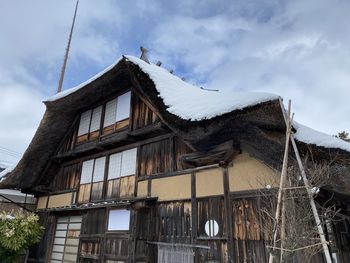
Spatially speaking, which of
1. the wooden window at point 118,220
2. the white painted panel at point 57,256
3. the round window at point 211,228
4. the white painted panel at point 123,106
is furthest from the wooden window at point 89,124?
the round window at point 211,228

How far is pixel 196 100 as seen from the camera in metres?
6.91

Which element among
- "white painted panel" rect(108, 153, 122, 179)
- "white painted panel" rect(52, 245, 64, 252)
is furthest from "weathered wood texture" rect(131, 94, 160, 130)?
"white painted panel" rect(52, 245, 64, 252)

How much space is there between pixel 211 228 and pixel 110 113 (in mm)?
5630

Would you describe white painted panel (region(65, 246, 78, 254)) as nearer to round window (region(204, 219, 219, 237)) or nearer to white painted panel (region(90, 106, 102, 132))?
white painted panel (region(90, 106, 102, 132))

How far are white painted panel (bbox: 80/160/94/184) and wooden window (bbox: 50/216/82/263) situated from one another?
4.18 feet

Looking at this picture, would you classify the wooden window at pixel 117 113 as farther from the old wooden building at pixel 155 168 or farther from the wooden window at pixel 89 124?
the wooden window at pixel 89 124

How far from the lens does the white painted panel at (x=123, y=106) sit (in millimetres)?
9505

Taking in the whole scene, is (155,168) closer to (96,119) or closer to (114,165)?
(114,165)

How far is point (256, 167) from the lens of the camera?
6.07m

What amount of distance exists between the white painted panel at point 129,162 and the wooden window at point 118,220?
45.4 inches

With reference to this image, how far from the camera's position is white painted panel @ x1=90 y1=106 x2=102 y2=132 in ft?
34.5

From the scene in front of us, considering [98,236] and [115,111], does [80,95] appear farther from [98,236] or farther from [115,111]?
[98,236]

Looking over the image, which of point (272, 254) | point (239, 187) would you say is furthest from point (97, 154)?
point (272, 254)

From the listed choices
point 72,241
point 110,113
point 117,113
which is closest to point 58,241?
point 72,241
